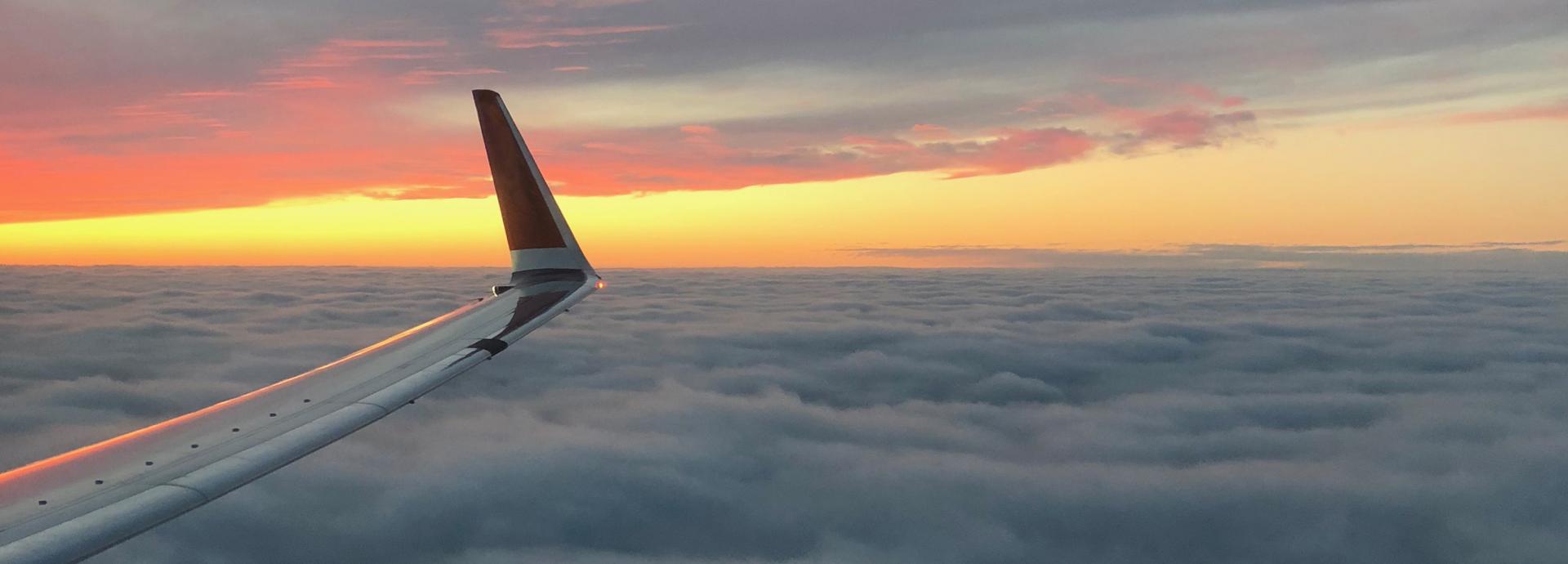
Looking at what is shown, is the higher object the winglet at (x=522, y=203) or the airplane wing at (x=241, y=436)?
the winglet at (x=522, y=203)

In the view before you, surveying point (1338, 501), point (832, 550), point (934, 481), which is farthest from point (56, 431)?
point (1338, 501)

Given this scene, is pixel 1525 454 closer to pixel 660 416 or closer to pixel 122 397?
pixel 660 416

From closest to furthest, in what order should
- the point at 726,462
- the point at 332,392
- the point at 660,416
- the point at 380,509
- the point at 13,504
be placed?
the point at 13,504, the point at 332,392, the point at 380,509, the point at 726,462, the point at 660,416

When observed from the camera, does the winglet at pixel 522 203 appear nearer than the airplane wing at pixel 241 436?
No

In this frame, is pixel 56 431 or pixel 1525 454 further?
pixel 1525 454
